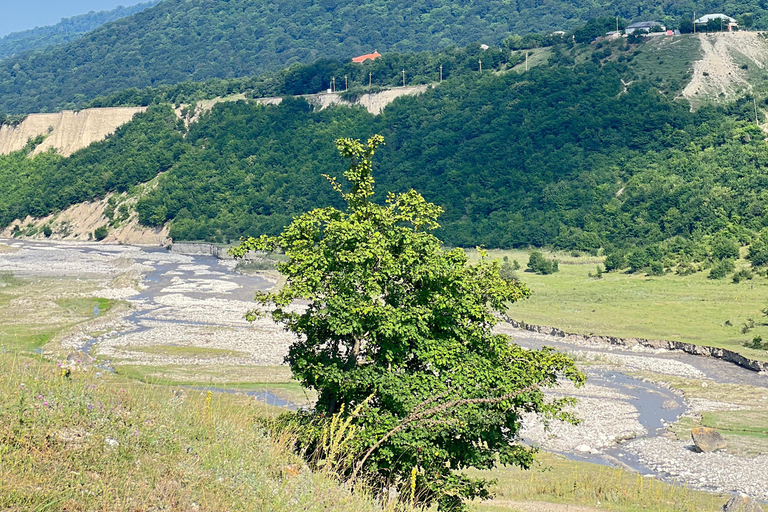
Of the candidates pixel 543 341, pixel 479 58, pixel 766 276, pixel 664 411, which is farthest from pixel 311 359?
pixel 479 58

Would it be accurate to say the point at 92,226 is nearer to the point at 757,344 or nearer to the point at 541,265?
the point at 541,265

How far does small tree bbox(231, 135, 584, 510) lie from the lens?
567 inches

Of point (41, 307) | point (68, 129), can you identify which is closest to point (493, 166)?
point (41, 307)

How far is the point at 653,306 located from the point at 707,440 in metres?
31.5

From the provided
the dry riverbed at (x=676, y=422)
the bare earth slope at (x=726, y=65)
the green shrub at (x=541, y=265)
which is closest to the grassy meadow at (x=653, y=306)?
the green shrub at (x=541, y=265)

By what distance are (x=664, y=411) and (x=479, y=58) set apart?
127 metres

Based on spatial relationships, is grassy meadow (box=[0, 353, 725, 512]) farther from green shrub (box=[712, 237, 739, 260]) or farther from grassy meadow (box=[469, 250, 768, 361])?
green shrub (box=[712, 237, 739, 260])

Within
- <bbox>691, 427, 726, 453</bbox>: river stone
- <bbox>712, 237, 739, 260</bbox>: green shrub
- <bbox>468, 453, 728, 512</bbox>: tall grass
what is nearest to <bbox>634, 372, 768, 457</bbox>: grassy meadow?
<bbox>691, 427, 726, 453</bbox>: river stone

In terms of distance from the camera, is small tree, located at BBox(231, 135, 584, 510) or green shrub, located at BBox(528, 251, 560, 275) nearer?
small tree, located at BBox(231, 135, 584, 510)

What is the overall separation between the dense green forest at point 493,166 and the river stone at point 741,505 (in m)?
55.6

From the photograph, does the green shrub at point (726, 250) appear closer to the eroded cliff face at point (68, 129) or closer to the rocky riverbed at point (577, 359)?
the rocky riverbed at point (577, 359)

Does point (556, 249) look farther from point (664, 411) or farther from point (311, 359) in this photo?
point (311, 359)

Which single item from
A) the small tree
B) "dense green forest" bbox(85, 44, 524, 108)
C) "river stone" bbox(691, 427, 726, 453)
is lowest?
"river stone" bbox(691, 427, 726, 453)

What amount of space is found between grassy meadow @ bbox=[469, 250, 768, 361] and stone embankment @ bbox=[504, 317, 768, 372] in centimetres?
56
